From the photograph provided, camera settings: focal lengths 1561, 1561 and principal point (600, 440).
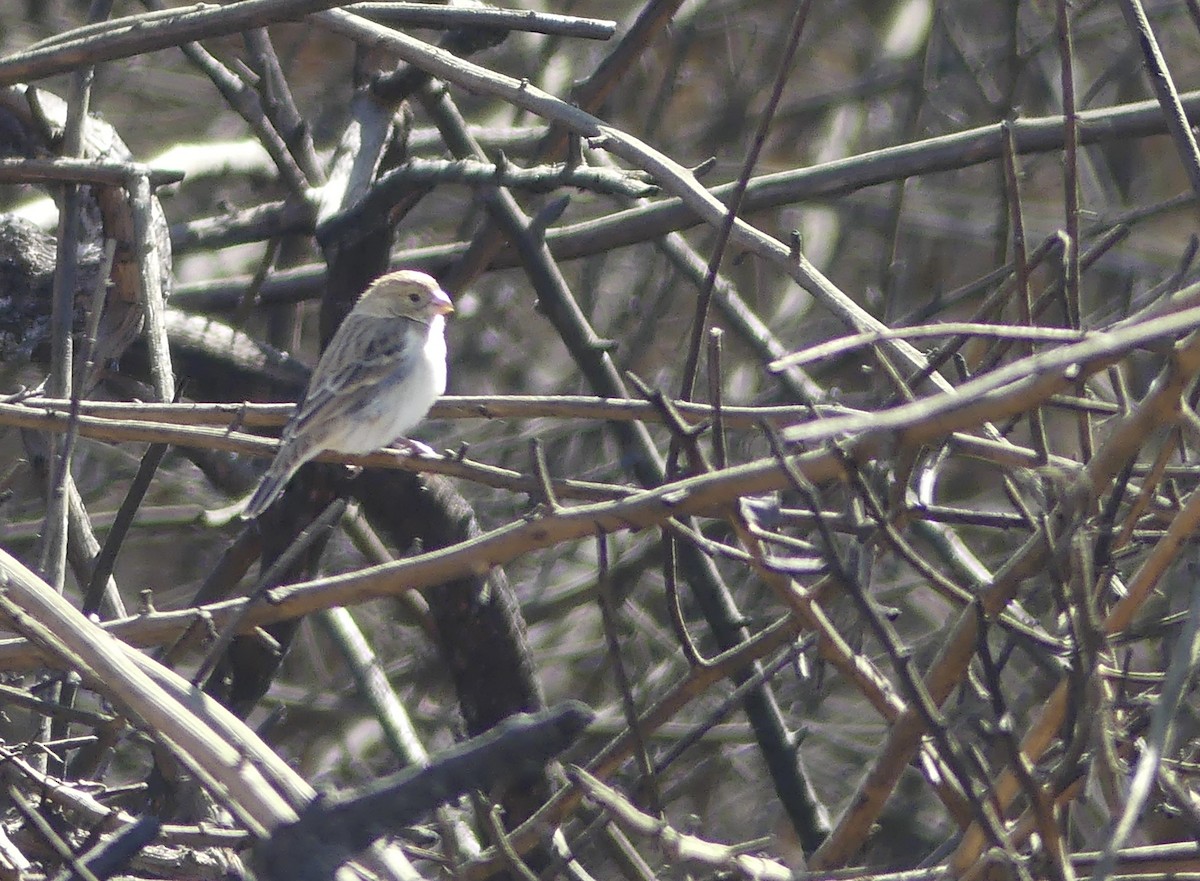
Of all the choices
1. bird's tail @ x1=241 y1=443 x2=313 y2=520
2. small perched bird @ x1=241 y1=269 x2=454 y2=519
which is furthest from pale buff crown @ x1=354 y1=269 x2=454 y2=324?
bird's tail @ x1=241 y1=443 x2=313 y2=520

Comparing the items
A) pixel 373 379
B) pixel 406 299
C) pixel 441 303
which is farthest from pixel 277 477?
pixel 406 299

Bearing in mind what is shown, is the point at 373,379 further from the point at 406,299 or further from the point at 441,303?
the point at 406,299

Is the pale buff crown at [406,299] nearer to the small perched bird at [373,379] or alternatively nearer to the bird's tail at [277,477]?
the small perched bird at [373,379]

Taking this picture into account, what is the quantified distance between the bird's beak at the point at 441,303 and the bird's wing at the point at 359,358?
0.20 meters

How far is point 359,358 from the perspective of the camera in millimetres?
5613

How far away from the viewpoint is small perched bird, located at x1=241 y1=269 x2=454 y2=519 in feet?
15.4

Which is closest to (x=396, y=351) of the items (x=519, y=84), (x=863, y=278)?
(x=519, y=84)

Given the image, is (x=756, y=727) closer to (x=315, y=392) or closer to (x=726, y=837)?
(x=315, y=392)

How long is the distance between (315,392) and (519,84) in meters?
1.48

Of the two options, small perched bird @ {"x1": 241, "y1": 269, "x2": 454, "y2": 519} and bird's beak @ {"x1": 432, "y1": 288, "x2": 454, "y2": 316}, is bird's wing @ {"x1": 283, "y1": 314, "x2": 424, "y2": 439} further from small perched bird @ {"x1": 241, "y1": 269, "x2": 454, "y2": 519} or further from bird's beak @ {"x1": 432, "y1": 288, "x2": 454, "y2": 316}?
bird's beak @ {"x1": 432, "y1": 288, "x2": 454, "y2": 316}

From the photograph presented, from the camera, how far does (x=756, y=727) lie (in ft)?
16.1

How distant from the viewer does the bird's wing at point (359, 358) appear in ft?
16.8

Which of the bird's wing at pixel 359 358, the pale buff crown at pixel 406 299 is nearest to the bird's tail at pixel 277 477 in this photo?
the bird's wing at pixel 359 358

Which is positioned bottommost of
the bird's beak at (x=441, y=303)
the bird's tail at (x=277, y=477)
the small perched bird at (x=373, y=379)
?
the bird's tail at (x=277, y=477)
